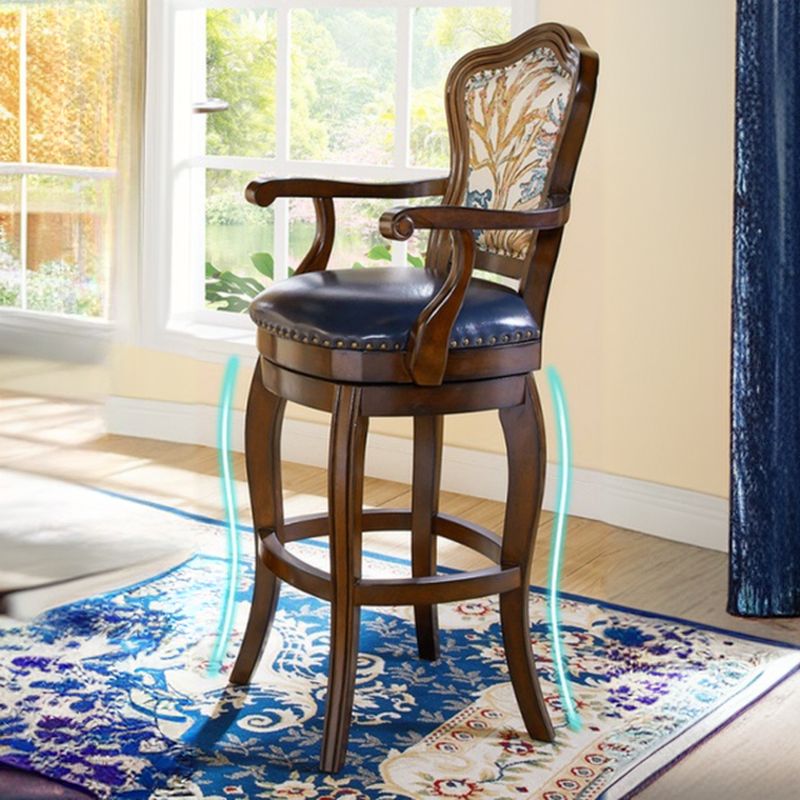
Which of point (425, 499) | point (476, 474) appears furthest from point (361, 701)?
point (476, 474)

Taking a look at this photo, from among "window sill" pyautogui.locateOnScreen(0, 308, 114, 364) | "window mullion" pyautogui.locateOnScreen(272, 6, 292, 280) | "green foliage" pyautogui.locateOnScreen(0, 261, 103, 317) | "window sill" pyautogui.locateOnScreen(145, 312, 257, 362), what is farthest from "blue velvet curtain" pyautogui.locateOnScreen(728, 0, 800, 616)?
→ "green foliage" pyautogui.locateOnScreen(0, 261, 103, 317)

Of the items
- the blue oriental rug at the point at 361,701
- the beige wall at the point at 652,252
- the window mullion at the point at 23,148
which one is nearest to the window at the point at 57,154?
the window mullion at the point at 23,148

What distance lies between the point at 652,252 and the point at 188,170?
1508mm

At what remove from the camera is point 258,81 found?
4469mm

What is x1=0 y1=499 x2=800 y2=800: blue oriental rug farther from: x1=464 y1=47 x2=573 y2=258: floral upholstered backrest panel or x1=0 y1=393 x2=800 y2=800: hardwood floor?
x1=464 y1=47 x2=573 y2=258: floral upholstered backrest panel

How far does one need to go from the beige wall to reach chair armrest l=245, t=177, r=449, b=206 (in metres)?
1.06

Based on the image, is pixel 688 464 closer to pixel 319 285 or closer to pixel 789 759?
pixel 789 759

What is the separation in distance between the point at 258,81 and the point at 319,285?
214cm

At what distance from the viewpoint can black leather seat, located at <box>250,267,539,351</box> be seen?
2.31 m

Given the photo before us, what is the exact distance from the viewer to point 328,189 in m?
2.68

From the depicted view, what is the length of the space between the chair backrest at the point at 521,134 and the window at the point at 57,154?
Answer: 1.93 metres

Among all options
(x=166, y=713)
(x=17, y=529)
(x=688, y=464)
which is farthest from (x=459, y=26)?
(x=166, y=713)

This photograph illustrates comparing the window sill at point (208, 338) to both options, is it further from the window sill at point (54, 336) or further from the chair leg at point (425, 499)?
the chair leg at point (425, 499)

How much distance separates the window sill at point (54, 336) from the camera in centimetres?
421
